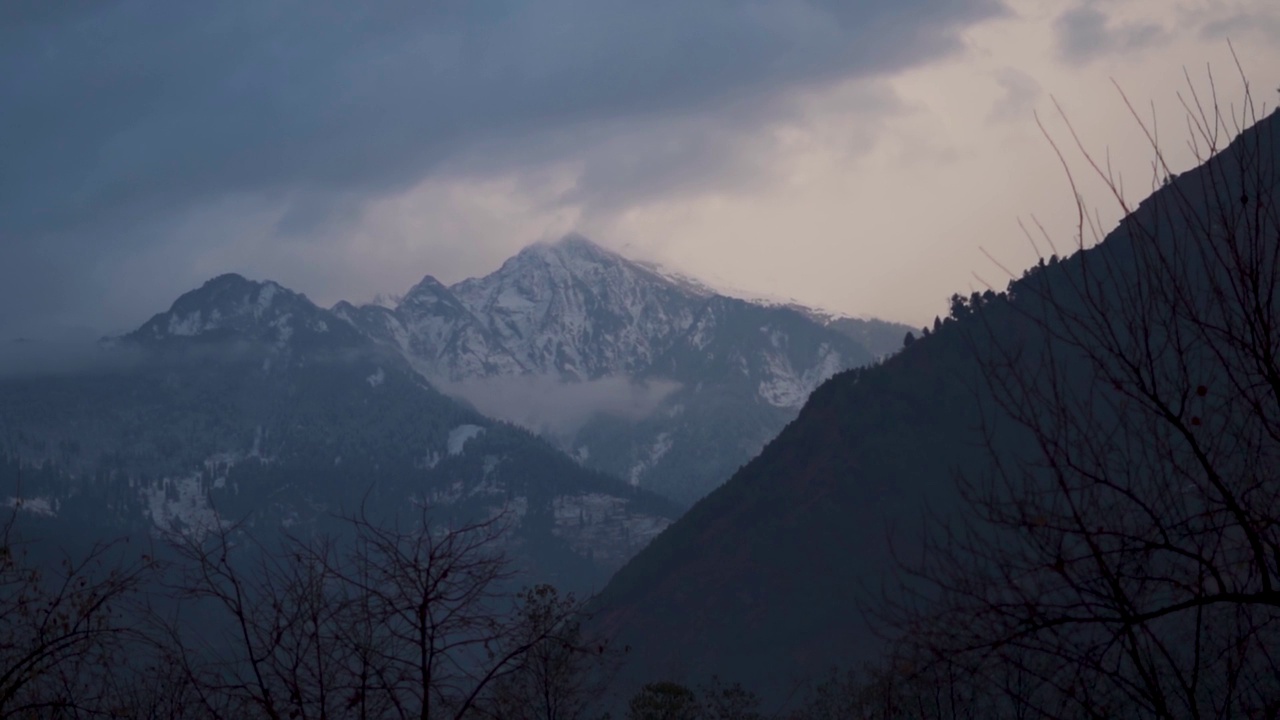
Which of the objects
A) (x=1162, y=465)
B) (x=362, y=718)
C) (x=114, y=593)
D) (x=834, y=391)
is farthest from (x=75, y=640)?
(x=834, y=391)

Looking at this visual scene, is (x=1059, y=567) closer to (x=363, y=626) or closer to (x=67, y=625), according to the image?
(x=363, y=626)

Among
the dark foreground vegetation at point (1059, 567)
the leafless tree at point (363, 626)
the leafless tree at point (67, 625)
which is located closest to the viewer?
the dark foreground vegetation at point (1059, 567)

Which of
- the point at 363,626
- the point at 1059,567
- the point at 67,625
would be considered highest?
the point at 67,625

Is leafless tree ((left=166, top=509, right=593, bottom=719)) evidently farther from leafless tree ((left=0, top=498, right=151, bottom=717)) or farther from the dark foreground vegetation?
leafless tree ((left=0, top=498, right=151, bottom=717))

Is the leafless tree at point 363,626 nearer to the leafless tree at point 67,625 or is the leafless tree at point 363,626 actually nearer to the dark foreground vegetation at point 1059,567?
the dark foreground vegetation at point 1059,567

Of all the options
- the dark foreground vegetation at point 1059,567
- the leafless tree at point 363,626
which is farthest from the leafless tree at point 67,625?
the leafless tree at point 363,626

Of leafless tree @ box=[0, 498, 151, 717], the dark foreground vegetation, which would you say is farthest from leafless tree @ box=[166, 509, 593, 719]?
leafless tree @ box=[0, 498, 151, 717]

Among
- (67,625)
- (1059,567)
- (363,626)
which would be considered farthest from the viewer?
(363,626)

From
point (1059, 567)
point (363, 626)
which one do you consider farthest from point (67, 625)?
point (1059, 567)

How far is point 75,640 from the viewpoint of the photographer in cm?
1221

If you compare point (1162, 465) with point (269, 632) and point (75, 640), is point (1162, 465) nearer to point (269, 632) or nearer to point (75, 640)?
point (269, 632)

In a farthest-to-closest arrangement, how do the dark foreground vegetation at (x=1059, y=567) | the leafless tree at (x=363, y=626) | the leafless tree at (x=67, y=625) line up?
the leafless tree at (x=67, y=625) → the leafless tree at (x=363, y=626) → the dark foreground vegetation at (x=1059, y=567)

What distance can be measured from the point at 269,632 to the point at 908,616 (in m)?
6.17

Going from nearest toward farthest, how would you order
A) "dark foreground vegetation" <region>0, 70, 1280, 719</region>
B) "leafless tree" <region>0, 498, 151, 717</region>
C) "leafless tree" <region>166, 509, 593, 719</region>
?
Result: "dark foreground vegetation" <region>0, 70, 1280, 719</region>
"leafless tree" <region>166, 509, 593, 719</region>
"leafless tree" <region>0, 498, 151, 717</region>
